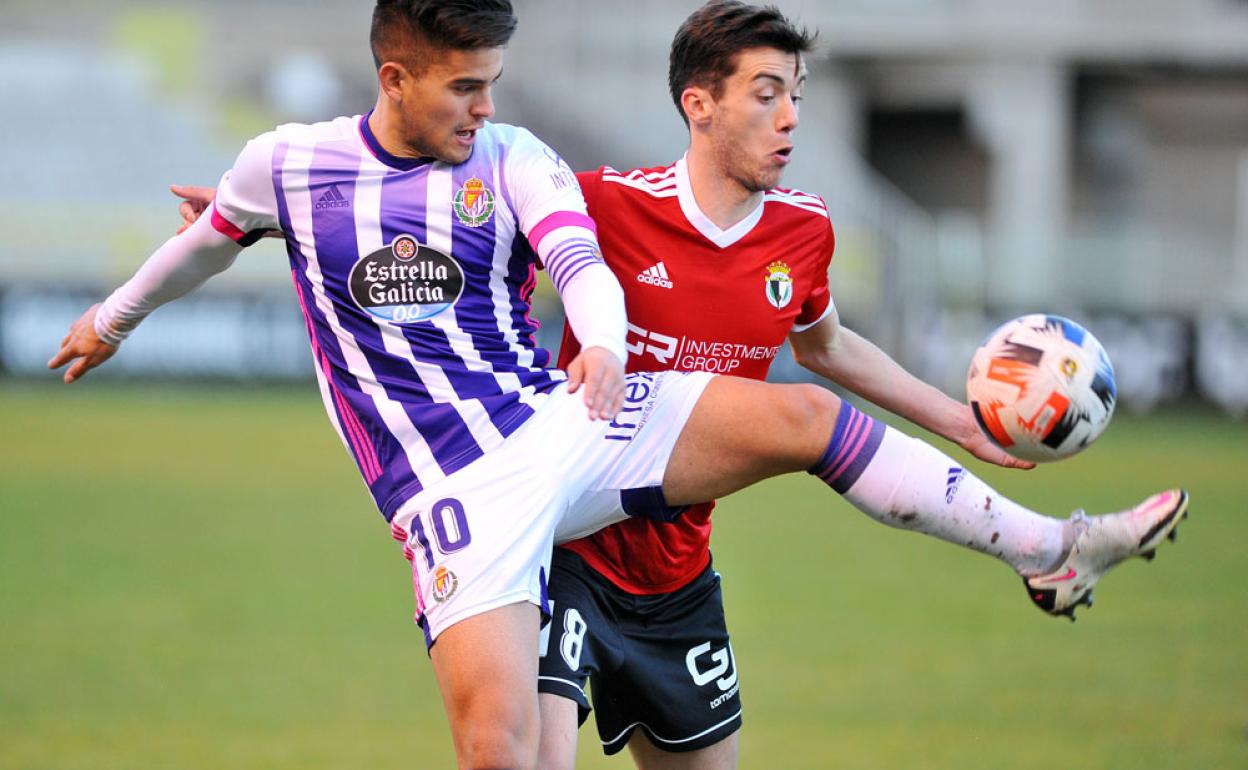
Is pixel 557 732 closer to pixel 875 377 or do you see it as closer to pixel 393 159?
pixel 875 377

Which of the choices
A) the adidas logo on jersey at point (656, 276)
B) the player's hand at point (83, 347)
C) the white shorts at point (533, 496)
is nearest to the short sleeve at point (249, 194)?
the player's hand at point (83, 347)

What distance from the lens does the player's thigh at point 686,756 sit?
5.00 metres

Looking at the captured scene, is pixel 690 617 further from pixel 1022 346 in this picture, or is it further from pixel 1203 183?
pixel 1203 183

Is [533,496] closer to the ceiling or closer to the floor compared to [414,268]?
closer to the floor

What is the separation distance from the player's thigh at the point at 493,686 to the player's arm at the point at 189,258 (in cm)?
129

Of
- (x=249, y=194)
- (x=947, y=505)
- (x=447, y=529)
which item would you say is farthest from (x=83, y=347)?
(x=947, y=505)

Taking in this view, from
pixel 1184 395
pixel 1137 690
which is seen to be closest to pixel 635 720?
pixel 1137 690

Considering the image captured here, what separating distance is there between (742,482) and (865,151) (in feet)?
94.1

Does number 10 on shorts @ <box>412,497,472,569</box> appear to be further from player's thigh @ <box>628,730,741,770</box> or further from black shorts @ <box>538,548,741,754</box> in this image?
player's thigh @ <box>628,730,741,770</box>

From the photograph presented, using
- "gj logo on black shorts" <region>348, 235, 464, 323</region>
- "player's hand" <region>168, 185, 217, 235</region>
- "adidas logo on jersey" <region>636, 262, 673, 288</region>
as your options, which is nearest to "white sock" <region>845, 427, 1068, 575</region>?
"adidas logo on jersey" <region>636, 262, 673, 288</region>

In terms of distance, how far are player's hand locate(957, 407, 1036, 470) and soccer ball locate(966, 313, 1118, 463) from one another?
0.08 meters

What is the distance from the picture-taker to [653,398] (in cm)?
425

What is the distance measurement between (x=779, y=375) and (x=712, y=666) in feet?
51.6

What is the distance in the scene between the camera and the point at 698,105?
4754 mm
